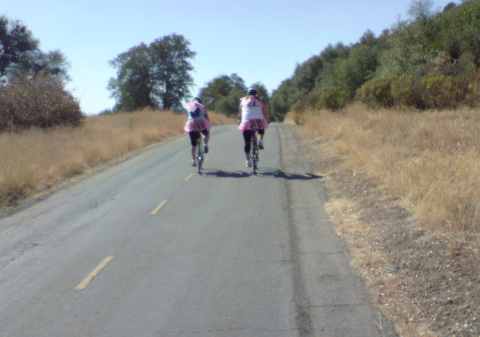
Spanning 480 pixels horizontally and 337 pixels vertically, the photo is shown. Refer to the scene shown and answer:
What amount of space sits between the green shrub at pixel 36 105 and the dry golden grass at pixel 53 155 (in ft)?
4.09

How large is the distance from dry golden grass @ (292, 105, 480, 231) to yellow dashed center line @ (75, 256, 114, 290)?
411cm

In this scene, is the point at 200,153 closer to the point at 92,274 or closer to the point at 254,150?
the point at 254,150

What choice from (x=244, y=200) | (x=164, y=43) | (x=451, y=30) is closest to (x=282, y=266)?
(x=244, y=200)

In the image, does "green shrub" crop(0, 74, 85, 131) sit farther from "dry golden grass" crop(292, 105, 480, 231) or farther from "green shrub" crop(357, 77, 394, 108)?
"green shrub" crop(357, 77, 394, 108)

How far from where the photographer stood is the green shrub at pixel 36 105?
21859 millimetres

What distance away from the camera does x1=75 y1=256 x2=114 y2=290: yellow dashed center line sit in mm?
5372

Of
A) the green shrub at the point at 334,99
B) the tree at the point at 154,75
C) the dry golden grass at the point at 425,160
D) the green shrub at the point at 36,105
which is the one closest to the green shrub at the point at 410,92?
the dry golden grass at the point at 425,160

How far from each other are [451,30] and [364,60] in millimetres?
13564

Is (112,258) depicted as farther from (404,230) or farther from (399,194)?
(399,194)

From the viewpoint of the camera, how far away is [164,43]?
5484cm

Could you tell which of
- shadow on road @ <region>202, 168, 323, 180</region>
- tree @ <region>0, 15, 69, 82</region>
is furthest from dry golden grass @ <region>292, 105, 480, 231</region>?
tree @ <region>0, 15, 69, 82</region>

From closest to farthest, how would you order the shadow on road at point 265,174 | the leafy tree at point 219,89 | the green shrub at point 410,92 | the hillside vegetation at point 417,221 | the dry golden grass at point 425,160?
the hillside vegetation at point 417,221 → the dry golden grass at point 425,160 → the shadow on road at point 265,174 → the green shrub at point 410,92 → the leafy tree at point 219,89

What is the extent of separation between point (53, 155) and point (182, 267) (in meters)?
11.1

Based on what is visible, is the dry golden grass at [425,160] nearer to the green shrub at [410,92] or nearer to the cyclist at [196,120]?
the green shrub at [410,92]
